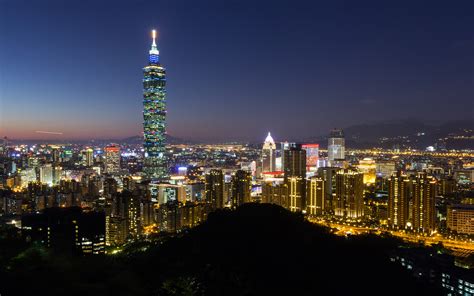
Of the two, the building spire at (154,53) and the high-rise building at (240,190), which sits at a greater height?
the building spire at (154,53)

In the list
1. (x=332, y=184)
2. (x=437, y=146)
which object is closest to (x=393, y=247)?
(x=332, y=184)

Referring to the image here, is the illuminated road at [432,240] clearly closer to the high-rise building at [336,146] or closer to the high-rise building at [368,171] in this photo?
the high-rise building at [368,171]

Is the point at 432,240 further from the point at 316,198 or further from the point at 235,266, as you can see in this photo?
the point at 235,266

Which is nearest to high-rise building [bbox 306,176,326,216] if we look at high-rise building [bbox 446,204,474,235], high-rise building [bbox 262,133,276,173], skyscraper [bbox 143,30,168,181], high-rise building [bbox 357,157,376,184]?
high-rise building [bbox 446,204,474,235]

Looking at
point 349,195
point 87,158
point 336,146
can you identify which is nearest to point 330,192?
point 349,195

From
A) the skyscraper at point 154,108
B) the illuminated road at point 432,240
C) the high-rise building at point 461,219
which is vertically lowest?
the illuminated road at point 432,240

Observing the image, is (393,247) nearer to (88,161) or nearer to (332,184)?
(332,184)

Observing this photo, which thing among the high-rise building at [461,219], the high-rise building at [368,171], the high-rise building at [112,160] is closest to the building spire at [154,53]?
the high-rise building at [112,160]
